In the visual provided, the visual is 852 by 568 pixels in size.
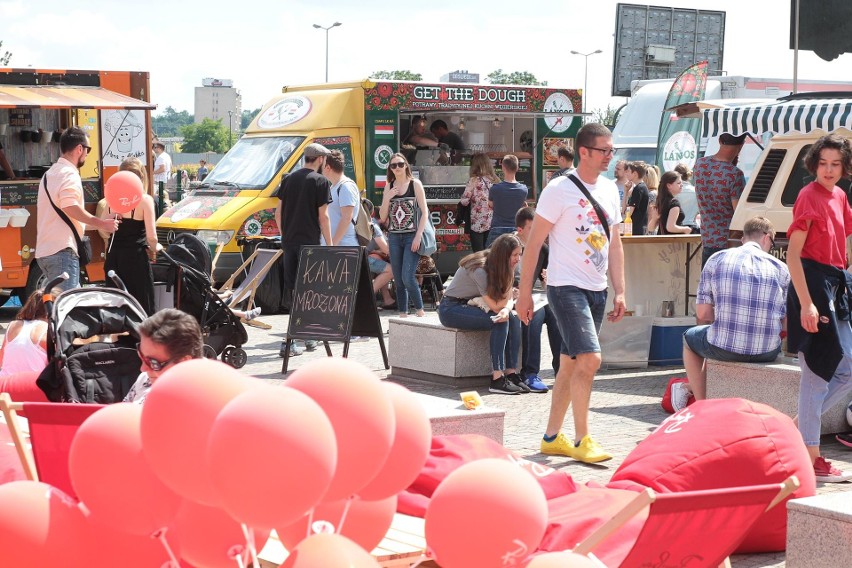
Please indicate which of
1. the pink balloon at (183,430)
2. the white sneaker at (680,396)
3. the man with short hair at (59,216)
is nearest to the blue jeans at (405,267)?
the man with short hair at (59,216)

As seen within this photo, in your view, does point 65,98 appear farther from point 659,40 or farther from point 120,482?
point 659,40

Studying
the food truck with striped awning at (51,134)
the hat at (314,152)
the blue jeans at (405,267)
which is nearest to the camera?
the hat at (314,152)

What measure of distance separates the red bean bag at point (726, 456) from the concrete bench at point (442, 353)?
13.5ft

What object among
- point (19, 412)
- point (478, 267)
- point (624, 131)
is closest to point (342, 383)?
point (19, 412)

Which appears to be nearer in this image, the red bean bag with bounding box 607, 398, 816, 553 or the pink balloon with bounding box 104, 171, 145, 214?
the red bean bag with bounding box 607, 398, 816, 553

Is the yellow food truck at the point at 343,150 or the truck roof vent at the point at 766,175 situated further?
the yellow food truck at the point at 343,150

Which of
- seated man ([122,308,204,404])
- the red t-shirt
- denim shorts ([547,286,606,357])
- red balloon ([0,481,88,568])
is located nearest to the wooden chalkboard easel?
denim shorts ([547,286,606,357])

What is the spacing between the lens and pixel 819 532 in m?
4.33

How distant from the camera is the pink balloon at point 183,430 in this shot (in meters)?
2.60

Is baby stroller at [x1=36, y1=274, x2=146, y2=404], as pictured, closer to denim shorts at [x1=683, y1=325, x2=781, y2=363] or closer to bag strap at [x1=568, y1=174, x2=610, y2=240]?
bag strap at [x1=568, y1=174, x2=610, y2=240]

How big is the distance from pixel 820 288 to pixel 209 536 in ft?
14.9

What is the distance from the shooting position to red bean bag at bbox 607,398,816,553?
5027 mm

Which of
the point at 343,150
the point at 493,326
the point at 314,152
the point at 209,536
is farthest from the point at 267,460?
the point at 343,150

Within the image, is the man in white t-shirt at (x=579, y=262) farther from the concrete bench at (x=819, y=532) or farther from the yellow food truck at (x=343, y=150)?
the yellow food truck at (x=343, y=150)
